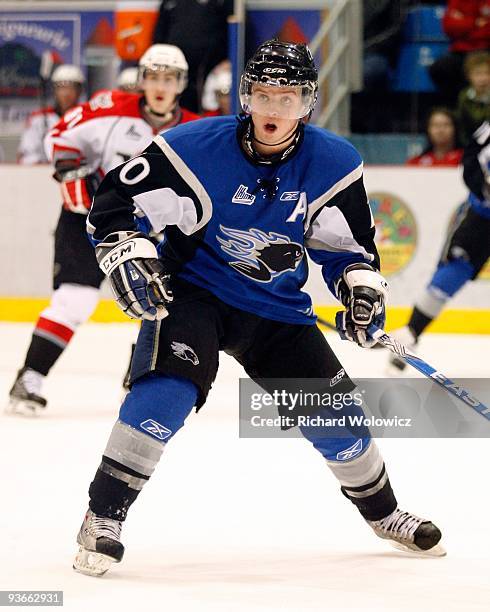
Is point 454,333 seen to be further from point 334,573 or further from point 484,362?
point 334,573

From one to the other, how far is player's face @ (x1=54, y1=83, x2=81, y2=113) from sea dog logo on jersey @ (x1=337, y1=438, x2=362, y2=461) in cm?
540

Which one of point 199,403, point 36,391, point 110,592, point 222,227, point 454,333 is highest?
point 222,227

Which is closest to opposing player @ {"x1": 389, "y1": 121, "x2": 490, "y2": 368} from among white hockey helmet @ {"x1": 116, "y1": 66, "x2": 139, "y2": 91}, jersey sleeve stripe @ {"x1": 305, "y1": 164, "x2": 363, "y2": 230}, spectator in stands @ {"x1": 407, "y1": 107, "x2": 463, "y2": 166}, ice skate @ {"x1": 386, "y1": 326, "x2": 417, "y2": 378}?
ice skate @ {"x1": 386, "y1": 326, "x2": 417, "y2": 378}

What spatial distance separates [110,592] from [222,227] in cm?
72

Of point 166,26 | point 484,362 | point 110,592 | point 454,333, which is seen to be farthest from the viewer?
point 166,26

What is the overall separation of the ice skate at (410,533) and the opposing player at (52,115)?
5285 millimetres

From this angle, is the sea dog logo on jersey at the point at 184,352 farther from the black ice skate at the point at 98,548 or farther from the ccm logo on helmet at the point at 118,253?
the black ice skate at the point at 98,548

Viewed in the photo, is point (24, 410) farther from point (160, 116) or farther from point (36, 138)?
point (36, 138)

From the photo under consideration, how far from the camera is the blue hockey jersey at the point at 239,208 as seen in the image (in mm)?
2504

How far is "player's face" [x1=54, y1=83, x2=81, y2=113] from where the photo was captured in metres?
7.65

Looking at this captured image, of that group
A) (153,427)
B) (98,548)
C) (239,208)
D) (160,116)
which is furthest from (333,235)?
(160,116)

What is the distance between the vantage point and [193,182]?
250 centimetres

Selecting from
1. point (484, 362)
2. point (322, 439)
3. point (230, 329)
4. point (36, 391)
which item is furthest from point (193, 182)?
point (484, 362)

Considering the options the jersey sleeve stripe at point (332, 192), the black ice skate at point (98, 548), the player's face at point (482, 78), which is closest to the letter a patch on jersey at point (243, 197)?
the jersey sleeve stripe at point (332, 192)
